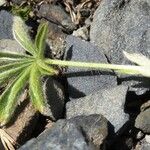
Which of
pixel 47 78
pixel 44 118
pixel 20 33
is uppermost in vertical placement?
pixel 20 33

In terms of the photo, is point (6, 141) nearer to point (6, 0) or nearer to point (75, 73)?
point (75, 73)

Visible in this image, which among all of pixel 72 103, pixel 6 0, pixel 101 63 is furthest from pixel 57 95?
pixel 6 0

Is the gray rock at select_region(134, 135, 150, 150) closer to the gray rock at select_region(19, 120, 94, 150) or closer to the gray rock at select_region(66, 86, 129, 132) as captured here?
the gray rock at select_region(66, 86, 129, 132)

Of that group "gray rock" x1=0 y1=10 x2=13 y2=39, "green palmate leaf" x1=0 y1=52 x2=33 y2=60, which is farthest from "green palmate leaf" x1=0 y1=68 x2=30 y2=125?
"gray rock" x1=0 y1=10 x2=13 y2=39

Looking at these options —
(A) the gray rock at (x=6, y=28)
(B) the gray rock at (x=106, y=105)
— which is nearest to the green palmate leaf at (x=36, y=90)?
(B) the gray rock at (x=106, y=105)

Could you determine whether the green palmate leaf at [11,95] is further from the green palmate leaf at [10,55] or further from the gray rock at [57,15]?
the gray rock at [57,15]

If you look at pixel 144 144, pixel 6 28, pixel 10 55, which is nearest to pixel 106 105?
pixel 144 144
